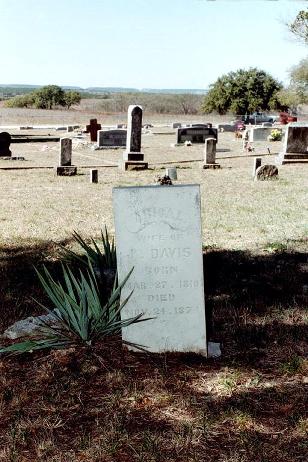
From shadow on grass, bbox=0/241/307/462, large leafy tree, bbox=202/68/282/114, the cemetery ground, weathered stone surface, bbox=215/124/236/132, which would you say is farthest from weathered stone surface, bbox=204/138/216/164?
large leafy tree, bbox=202/68/282/114

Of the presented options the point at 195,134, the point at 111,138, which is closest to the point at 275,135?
the point at 195,134

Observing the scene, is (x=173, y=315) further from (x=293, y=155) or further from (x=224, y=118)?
(x=224, y=118)

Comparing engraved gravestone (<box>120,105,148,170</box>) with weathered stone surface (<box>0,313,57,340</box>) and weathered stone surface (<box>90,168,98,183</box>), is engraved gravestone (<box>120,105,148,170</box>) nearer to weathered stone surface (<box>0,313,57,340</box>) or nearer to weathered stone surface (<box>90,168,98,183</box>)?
weathered stone surface (<box>90,168,98,183</box>)

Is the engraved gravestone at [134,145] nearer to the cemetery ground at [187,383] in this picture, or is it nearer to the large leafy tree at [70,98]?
the cemetery ground at [187,383]

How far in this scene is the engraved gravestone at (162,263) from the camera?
356cm

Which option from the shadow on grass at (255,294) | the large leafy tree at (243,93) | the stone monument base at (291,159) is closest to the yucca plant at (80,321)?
the shadow on grass at (255,294)

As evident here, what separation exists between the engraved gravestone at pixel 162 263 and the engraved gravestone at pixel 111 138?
21.1 meters

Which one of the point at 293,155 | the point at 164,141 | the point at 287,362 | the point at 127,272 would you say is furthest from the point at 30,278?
the point at 164,141

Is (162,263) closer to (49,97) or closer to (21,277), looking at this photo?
(21,277)

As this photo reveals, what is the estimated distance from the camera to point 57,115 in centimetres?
5412

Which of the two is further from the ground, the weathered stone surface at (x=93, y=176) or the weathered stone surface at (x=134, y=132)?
the weathered stone surface at (x=134, y=132)

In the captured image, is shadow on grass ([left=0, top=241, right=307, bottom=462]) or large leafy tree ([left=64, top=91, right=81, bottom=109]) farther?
large leafy tree ([left=64, top=91, right=81, bottom=109])

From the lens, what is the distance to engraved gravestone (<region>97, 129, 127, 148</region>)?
24.1 metres

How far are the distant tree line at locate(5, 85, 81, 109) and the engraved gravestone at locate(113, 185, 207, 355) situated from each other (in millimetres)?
71512
